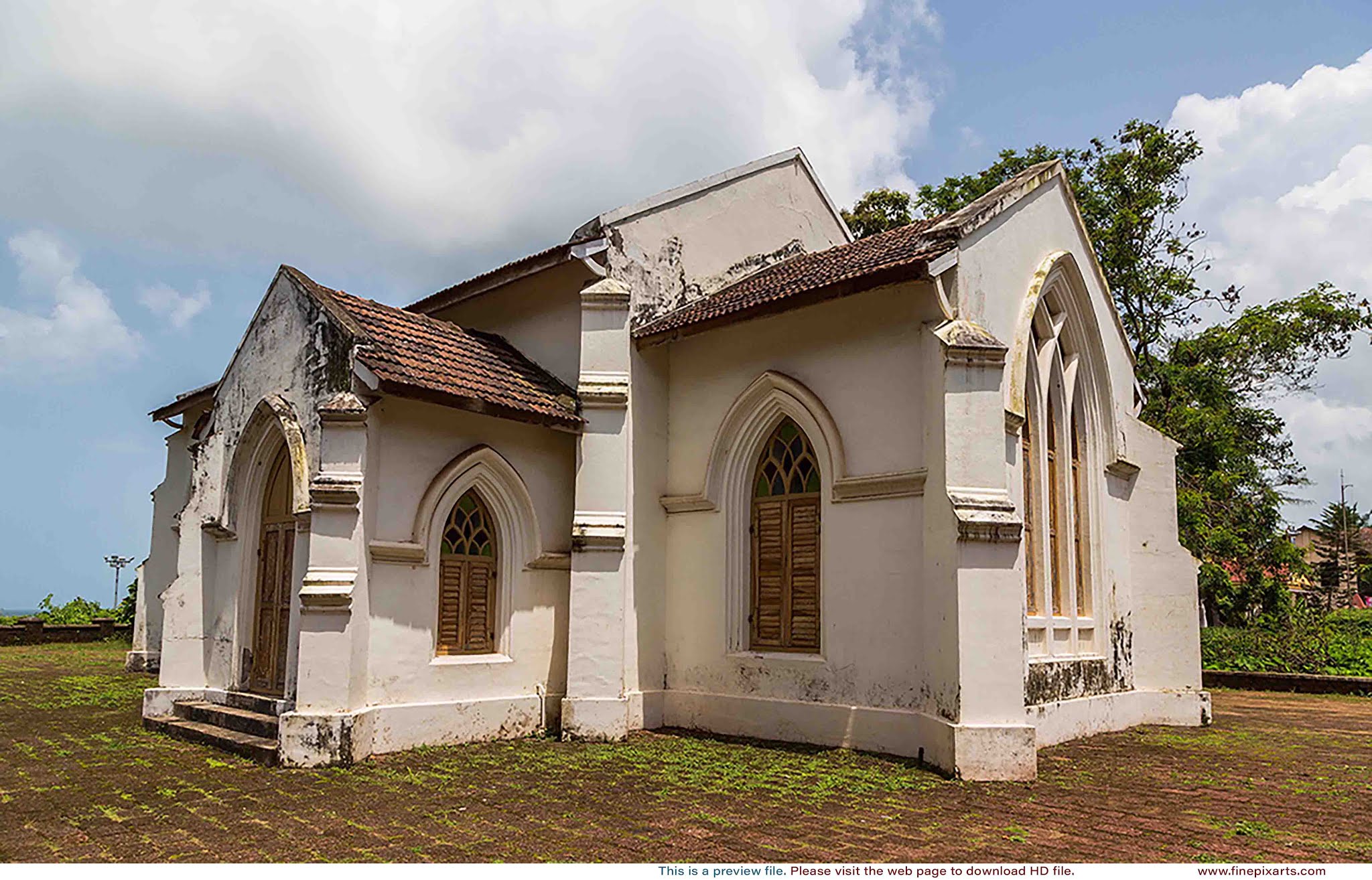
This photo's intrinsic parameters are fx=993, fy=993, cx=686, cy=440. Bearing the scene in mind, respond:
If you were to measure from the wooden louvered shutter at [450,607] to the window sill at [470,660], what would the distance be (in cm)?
6

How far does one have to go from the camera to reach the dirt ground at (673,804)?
20.9 feet

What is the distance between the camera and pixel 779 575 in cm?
1121

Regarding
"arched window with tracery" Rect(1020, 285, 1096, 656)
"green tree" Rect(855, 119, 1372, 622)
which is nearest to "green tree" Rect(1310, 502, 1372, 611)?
"green tree" Rect(855, 119, 1372, 622)

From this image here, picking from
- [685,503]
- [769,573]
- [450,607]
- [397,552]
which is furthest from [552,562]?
[769,573]

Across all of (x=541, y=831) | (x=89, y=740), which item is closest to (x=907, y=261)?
(x=541, y=831)

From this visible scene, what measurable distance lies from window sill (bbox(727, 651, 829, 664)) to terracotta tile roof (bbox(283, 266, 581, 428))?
324 centimetres

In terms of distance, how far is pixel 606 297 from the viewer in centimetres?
1173

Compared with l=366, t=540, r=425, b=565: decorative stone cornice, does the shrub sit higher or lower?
lower

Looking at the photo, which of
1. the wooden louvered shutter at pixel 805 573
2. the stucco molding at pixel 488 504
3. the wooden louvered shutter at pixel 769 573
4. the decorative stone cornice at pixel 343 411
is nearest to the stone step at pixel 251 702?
the stucco molding at pixel 488 504

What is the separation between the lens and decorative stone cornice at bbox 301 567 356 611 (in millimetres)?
9383

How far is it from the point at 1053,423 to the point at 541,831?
26.9 ft

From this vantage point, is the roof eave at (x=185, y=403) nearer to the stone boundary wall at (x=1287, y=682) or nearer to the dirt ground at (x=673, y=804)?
the dirt ground at (x=673, y=804)

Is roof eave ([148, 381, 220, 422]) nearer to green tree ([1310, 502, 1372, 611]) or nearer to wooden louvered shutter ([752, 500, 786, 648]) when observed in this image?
wooden louvered shutter ([752, 500, 786, 648])

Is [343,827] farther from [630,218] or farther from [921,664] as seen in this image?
[630,218]
